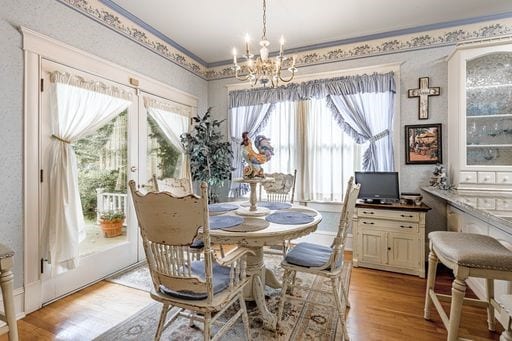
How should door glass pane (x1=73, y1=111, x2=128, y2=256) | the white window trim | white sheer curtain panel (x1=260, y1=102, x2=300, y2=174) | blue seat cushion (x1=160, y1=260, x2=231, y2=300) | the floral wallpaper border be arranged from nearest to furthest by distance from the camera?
blue seat cushion (x1=160, y1=260, x2=231, y2=300) → the white window trim → door glass pane (x1=73, y1=111, x2=128, y2=256) → the floral wallpaper border → white sheer curtain panel (x1=260, y1=102, x2=300, y2=174)

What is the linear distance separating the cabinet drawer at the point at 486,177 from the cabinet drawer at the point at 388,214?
69 cm

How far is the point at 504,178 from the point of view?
2645mm

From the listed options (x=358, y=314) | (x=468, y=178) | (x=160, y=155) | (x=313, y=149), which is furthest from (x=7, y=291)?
(x=468, y=178)

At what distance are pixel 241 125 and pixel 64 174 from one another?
8.31 feet

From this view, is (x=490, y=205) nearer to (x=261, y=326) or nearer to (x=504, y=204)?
(x=504, y=204)

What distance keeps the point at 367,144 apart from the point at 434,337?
2266 millimetres

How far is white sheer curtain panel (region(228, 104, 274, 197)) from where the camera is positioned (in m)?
4.09

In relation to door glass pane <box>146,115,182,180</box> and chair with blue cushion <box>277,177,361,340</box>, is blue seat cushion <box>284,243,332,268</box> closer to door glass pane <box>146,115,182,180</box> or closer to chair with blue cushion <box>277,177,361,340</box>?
chair with blue cushion <box>277,177,361,340</box>

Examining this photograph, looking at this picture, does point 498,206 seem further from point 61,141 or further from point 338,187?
point 61,141

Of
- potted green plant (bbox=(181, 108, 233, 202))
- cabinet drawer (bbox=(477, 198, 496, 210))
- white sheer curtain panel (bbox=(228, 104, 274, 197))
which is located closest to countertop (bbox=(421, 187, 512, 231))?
cabinet drawer (bbox=(477, 198, 496, 210))

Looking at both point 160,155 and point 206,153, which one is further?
point 206,153

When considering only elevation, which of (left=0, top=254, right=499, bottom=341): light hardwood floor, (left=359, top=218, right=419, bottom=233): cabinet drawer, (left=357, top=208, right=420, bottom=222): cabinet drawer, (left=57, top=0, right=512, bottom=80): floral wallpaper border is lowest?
(left=0, top=254, right=499, bottom=341): light hardwood floor

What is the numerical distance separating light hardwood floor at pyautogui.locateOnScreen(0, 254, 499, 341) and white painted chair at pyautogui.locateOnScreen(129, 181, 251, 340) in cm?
93

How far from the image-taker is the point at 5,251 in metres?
1.55
